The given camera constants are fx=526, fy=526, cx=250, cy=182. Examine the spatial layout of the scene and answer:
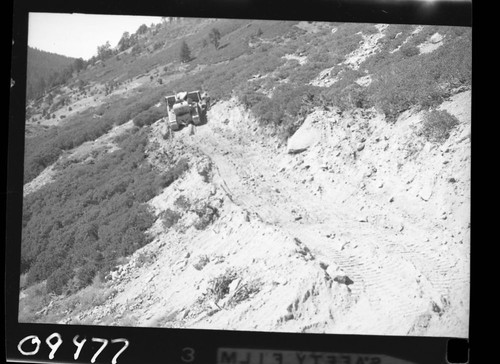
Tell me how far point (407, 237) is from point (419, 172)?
2.16 feet

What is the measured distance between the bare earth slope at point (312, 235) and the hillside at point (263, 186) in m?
0.01

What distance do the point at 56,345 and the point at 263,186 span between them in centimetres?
263

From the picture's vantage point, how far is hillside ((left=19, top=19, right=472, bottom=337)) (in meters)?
5.10

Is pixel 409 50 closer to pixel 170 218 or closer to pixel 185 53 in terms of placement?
pixel 185 53

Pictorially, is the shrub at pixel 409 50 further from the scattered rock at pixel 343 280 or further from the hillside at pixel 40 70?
the hillside at pixel 40 70

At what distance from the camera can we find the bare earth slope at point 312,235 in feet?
16.6

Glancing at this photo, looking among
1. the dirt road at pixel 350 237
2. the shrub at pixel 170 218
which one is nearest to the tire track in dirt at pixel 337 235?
the dirt road at pixel 350 237

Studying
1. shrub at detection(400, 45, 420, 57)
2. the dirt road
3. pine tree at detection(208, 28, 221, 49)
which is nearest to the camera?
the dirt road

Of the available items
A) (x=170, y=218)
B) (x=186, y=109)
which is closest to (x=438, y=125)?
(x=186, y=109)

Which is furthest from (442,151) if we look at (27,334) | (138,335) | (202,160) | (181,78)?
(27,334)

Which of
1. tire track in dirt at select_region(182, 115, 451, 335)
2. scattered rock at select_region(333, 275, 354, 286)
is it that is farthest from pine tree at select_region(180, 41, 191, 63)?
scattered rock at select_region(333, 275, 354, 286)

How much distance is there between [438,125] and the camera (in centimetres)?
525

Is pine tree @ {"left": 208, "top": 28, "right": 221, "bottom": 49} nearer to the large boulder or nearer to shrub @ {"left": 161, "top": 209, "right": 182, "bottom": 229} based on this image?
the large boulder

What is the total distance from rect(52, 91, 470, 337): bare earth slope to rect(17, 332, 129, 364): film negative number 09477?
21 cm
